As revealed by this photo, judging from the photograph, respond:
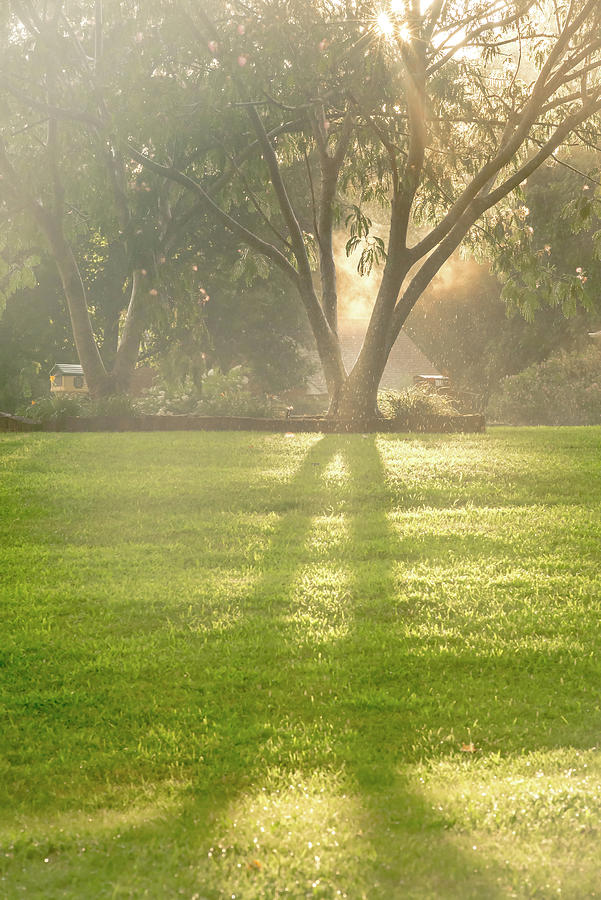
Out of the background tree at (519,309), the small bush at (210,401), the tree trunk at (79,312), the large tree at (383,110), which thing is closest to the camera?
the large tree at (383,110)

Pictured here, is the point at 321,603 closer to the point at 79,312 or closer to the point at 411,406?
the point at 411,406

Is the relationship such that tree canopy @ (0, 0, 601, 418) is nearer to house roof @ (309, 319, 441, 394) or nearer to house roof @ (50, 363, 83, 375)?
house roof @ (50, 363, 83, 375)

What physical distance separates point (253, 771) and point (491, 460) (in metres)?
9.16

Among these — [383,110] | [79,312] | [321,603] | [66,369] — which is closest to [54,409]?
[79,312]

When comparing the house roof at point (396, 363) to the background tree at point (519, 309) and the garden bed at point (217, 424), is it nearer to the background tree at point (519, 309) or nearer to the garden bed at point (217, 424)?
the background tree at point (519, 309)

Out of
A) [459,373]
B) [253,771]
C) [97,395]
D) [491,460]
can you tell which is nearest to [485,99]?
[491,460]

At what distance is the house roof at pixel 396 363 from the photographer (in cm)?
4328

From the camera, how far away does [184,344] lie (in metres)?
30.6

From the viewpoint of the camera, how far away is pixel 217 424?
58.5 ft

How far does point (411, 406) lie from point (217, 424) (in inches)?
143

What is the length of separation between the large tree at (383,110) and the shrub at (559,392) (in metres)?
11.3

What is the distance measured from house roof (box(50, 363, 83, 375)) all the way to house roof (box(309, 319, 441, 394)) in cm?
1054

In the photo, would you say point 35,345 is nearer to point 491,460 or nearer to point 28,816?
point 491,460

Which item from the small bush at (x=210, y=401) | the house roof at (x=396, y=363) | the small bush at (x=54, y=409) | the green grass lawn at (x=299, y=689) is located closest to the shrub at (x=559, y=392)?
the small bush at (x=210, y=401)
